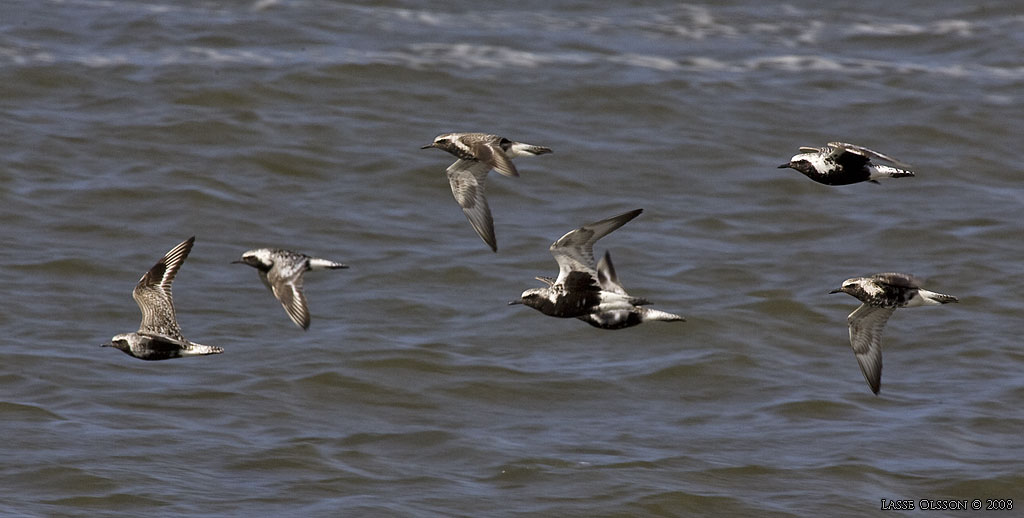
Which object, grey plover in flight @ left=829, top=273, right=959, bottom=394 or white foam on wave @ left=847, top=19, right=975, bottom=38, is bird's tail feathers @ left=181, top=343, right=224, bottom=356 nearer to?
grey plover in flight @ left=829, top=273, right=959, bottom=394

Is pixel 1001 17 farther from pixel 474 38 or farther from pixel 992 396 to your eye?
pixel 992 396

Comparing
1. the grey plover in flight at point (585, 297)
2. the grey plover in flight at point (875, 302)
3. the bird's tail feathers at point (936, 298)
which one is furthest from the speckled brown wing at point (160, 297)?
the bird's tail feathers at point (936, 298)

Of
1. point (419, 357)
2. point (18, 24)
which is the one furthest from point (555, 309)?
point (18, 24)

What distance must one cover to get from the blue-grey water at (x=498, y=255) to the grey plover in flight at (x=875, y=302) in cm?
224

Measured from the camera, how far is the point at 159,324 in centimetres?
1113

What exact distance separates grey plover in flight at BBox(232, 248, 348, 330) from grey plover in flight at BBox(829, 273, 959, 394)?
153 inches

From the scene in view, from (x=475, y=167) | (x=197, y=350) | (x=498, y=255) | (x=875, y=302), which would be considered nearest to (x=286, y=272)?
(x=197, y=350)

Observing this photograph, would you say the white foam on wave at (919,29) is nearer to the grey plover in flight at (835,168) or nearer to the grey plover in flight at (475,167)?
the grey plover in flight at (835,168)

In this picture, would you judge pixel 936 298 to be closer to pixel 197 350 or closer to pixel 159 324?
pixel 197 350

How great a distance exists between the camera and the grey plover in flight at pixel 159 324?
10.9 meters

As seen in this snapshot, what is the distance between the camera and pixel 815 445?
47.4ft

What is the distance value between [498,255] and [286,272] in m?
8.66

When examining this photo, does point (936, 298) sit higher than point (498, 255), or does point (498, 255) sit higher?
point (936, 298)

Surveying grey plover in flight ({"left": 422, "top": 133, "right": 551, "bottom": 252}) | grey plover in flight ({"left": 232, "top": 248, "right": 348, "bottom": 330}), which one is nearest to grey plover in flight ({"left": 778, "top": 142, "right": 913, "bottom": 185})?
grey plover in flight ({"left": 422, "top": 133, "right": 551, "bottom": 252})
